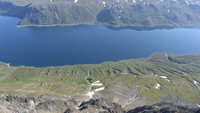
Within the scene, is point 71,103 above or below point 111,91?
above

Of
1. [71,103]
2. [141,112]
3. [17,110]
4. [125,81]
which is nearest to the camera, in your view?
[17,110]

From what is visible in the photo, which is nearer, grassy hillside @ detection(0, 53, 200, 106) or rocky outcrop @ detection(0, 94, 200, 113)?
rocky outcrop @ detection(0, 94, 200, 113)

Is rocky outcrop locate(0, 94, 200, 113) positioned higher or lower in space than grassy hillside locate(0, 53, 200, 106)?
higher

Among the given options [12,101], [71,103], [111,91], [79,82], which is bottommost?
[79,82]

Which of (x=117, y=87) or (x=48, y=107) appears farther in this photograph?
(x=117, y=87)

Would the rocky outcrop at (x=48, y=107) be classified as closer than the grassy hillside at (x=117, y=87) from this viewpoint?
Yes

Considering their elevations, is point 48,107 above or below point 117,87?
above

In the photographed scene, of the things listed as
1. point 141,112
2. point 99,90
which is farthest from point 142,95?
point 141,112

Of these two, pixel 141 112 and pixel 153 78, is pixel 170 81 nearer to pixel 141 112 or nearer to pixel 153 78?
pixel 153 78

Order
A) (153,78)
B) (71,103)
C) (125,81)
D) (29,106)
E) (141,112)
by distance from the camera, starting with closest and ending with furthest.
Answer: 1. (29,106)
2. (141,112)
3. (71,103)
4. (125,81)
5. (153,78)

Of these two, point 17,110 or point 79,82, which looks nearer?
point 17,110

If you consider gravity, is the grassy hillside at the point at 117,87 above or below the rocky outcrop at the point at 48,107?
below
